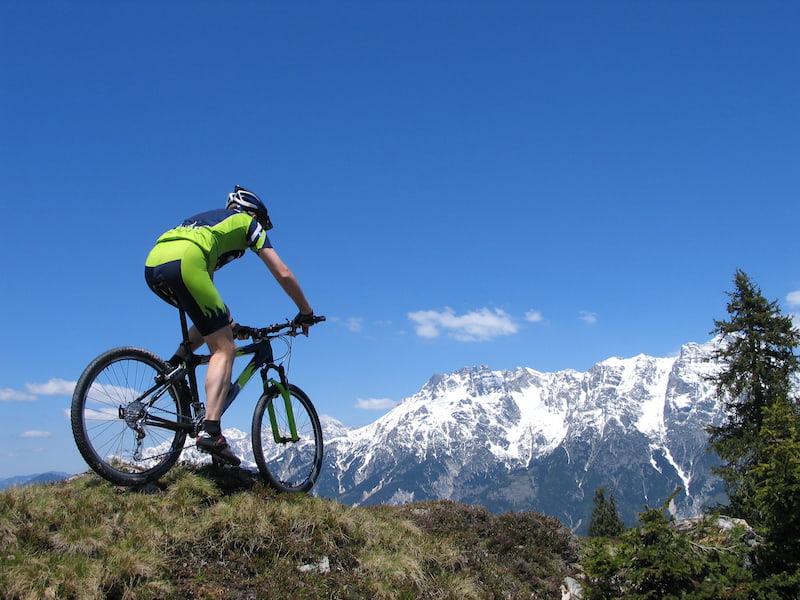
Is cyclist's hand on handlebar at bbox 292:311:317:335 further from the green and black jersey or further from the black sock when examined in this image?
the black sock

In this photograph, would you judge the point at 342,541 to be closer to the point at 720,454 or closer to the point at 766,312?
the point at 720,454

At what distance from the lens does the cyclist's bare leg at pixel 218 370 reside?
722 centimetres

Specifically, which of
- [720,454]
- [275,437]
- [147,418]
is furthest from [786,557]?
[720,454]

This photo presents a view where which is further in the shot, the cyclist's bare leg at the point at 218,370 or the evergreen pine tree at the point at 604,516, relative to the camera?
the evergreen pine tree at the point at 604,516

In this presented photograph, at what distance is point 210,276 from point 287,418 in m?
2.98

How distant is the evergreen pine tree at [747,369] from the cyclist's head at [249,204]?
925 inches

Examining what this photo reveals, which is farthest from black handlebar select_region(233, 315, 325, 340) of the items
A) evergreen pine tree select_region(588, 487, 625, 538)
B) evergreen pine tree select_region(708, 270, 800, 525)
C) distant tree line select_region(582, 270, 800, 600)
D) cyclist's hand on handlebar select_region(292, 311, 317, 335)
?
evergreen pine tree select_region(588, 487, 625, 538)

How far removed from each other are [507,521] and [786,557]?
6130 mm

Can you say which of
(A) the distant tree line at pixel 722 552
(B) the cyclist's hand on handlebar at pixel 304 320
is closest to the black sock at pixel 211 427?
(B) the cyclist's hand on handlebar at pixel 304 320

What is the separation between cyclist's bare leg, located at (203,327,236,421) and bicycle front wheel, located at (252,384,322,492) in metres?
1.07

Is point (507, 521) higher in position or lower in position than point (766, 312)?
lower

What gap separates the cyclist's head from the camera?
8.02m

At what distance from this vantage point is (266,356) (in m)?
8.68

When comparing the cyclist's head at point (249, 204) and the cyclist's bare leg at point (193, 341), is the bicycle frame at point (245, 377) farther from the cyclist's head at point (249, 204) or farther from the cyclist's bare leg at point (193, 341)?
the cyclist's head at point (249, 204)
